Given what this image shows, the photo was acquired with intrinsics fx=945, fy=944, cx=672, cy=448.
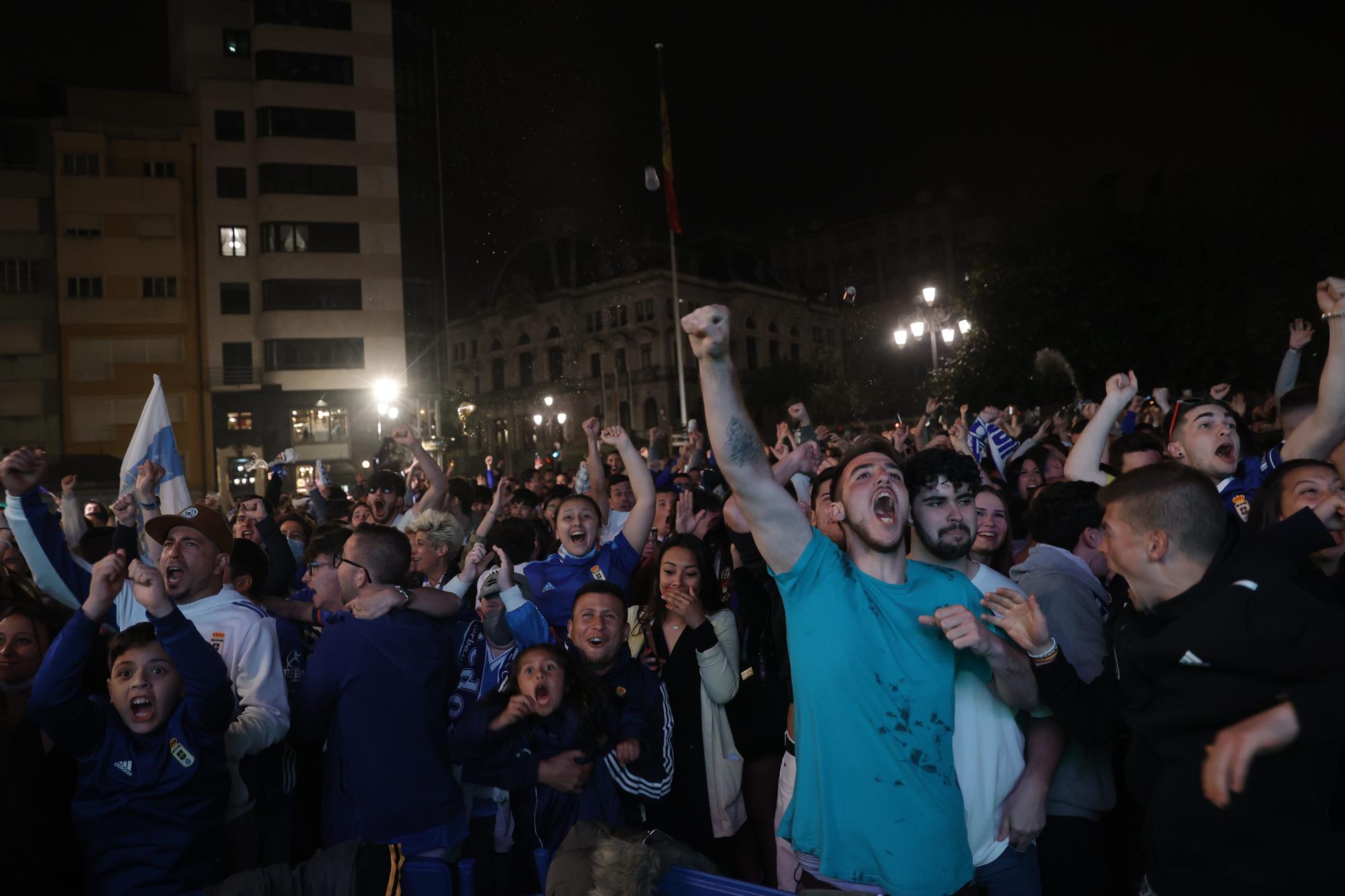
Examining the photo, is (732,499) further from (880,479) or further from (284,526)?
(284,526)

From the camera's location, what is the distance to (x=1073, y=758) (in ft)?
11.7

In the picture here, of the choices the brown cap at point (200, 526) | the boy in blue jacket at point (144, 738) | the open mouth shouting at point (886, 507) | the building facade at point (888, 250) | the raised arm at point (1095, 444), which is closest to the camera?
the open mouth shouting at point (886, 507)

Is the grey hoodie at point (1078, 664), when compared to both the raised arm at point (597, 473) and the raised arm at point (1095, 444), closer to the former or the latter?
the raised arm at point (1095, 444)

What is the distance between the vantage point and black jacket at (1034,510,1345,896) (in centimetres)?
236

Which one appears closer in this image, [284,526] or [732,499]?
[732,499]

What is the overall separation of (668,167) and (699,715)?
22.7m

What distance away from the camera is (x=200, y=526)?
14.5 feet

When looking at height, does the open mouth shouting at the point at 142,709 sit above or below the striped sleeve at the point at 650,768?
above

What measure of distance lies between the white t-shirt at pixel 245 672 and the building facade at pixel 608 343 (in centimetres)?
6552

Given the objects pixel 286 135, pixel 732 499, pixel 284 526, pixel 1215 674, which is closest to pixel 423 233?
pixel 286 135

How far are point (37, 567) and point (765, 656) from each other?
12.5 ft

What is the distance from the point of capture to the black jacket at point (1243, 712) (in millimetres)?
2365

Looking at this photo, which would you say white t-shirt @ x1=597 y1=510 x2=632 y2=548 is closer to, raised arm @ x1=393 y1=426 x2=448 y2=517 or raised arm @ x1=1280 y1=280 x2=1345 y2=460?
raised arm @ x1=393 y1=426 x2=448 y2=517

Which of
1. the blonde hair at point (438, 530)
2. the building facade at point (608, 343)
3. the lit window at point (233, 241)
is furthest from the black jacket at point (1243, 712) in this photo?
the building facade at point (608, 343)
